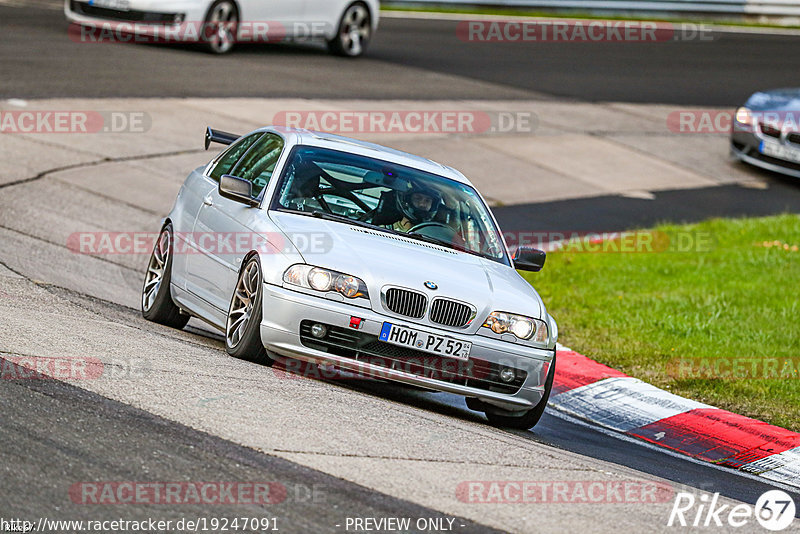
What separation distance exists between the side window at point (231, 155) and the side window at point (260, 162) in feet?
0.42

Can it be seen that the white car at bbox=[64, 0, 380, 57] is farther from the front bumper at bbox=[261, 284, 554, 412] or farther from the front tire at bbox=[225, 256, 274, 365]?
the front bumper at bbox=[261, 284, 554, 412]

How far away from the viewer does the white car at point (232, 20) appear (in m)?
19.6

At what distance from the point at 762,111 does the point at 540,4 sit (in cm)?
1642

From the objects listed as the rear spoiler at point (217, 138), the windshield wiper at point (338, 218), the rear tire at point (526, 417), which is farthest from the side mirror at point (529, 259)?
the rear spoiler at point (217, 138)

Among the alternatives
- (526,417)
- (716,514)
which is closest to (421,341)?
(526,417)

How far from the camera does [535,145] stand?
1900cm

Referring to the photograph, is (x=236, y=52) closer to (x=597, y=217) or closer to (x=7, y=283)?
(x=597, y=217)

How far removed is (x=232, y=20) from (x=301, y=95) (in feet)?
8.15

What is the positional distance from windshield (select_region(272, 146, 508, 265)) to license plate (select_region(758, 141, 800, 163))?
11.2 meters

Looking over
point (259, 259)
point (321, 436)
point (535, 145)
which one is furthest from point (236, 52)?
point (321, 436)

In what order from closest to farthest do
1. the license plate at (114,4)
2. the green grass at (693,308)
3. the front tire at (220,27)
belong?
the green grass at (693,308) → the license plate at (114,4) → the front tire at (220,27)

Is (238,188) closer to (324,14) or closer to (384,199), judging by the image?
(384,199)

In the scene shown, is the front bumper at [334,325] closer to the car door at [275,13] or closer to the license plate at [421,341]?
the license plate at [421,341]

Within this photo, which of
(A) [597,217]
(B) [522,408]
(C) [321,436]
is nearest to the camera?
(C) [321,436]
